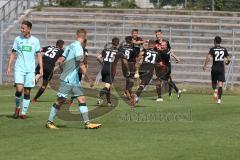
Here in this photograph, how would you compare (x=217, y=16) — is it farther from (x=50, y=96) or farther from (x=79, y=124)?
(x=79, y=124)

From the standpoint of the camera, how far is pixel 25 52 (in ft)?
52.5

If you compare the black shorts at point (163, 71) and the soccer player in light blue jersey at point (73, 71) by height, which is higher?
the soccer player in light blue jersey at point (73, 71)

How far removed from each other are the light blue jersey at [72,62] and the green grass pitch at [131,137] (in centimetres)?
99

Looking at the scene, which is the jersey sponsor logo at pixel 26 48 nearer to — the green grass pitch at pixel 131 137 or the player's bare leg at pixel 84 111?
the green grass pitch at pixel 131 137

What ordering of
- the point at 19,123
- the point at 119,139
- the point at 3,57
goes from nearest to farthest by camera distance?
1. the point at 119,139
2. the point at 19,123
3. the point at 3,57

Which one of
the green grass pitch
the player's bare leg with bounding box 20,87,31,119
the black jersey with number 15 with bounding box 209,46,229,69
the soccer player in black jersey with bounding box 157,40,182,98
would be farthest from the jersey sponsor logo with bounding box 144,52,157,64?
the player's bare leg with bounding box 20,87,31,119

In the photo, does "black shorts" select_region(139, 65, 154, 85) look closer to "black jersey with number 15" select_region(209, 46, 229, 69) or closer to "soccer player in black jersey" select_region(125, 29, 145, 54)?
"soccer player in black jersey" select_region(125, 29, 145, 54)

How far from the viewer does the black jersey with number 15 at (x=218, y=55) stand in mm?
22672

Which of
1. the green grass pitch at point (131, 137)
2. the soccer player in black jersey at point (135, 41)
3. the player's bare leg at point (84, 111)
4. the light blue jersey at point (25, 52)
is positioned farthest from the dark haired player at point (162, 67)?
the player's bare leg at point (84, 111)

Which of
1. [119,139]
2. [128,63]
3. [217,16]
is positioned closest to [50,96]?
[128,63]

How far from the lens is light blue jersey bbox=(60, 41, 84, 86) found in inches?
552

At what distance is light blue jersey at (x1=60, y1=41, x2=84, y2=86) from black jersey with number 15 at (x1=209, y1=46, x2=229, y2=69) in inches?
370

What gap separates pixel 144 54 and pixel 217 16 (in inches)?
679

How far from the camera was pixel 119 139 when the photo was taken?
12.8 metres
